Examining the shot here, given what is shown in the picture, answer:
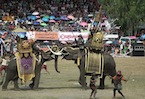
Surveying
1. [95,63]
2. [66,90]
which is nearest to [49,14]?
[95,63]

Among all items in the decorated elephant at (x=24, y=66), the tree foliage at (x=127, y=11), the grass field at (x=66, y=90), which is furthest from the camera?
the tree foliage at (x=127, y=11)

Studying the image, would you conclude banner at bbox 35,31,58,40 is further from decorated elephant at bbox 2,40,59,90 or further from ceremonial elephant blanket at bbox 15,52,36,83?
ceremonial elephant blanket at bbox 15,52,36,83

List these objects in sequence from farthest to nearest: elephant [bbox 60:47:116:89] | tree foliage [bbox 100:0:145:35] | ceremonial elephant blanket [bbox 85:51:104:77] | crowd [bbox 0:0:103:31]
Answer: tree foliage [bbox 100:0:145:35] → crowd [bbox 0:0:103:31] → elephant [bbox 60:47:116:89] → ceremonial elephant blanket [bbox 85:51:104:77]

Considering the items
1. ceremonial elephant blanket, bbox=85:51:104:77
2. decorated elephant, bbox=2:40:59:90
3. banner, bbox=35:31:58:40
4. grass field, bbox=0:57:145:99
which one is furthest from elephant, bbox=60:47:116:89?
banner, bbox=35:31:58:40

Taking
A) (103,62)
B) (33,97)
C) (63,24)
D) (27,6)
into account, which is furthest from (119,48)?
(33,97)

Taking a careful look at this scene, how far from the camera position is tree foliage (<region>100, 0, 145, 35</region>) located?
149 ft

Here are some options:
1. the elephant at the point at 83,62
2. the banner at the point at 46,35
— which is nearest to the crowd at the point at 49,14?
the banner at the point at 46,35

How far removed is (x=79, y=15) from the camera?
4838 cm

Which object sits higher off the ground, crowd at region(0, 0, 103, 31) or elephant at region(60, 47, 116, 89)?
crowd at region(0, 0, 103, 31)

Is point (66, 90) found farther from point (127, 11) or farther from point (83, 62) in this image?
point (127, 11)

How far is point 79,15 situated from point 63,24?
4596 millimetres

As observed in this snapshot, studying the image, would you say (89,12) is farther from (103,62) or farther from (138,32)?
(103,62)

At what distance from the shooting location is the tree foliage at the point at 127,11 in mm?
45500

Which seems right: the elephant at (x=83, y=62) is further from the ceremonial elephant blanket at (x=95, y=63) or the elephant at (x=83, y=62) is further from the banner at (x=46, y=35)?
the banner at (x=46, y=35)
